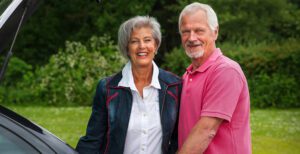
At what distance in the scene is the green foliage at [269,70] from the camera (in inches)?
631

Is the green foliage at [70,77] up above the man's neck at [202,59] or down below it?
below

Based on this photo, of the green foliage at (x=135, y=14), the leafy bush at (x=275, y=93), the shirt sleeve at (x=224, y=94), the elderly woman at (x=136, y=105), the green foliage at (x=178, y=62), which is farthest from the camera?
the green foliage at (x=135, y=14)

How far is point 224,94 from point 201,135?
0.25 metres

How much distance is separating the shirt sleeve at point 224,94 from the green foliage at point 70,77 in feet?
40.8

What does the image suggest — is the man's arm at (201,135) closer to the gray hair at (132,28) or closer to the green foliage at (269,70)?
the gray hair at (132,28)

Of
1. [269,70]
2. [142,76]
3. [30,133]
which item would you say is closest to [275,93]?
[269,70]

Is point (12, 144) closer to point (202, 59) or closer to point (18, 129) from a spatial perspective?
point (18, 129)

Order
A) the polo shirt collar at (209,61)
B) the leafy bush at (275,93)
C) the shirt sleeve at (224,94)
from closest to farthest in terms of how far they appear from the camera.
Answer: the shirt sleeve at (224,94) < the polo shirt collar at (209,61) < the leafy bush at (275,93)

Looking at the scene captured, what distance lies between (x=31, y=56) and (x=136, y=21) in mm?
23251

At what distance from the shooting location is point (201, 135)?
3209mm

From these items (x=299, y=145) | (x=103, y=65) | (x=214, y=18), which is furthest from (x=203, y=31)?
(x=103, y=65)

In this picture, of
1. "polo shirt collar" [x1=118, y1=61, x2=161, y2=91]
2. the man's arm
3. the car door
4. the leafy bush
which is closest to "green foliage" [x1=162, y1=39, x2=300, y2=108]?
the leafy bush

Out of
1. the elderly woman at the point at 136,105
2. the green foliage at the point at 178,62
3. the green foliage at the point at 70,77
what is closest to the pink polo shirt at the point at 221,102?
the elderly woman at the point at 136,105

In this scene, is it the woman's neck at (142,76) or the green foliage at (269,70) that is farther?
the green foliage at (269,70)
